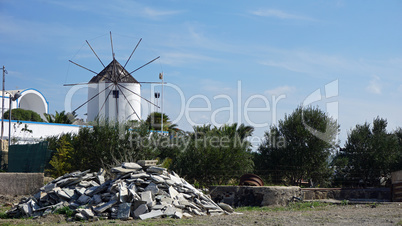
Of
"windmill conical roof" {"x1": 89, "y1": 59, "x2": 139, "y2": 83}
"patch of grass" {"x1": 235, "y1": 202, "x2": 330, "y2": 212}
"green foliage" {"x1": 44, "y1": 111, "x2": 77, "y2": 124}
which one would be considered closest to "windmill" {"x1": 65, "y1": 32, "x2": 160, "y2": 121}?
"windmill conical roof" {"x1": 89, "y1": 59, "x2": 139, "y2": 83}

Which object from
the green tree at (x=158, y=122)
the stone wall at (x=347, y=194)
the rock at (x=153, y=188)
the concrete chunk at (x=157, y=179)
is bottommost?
the stone wall at (x=347, y=194)

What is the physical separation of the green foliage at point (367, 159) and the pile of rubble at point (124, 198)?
14027 mm

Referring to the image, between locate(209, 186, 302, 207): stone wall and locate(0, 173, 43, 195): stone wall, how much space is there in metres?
7.43

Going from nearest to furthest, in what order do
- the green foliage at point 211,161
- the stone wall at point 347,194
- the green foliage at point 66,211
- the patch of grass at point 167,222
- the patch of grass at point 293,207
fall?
the patch of grass at point 167,222 → the green foliage at point 66,211 → the patch of grass at point 293,207 → the stone wall at point 347,194 → the green foliage at point 211,161

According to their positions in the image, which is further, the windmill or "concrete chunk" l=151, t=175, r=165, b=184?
the windmill

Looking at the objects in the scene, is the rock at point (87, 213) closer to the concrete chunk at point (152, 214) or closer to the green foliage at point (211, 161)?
the concrete chunk at point (152, 214)

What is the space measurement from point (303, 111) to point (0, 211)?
1762 cm

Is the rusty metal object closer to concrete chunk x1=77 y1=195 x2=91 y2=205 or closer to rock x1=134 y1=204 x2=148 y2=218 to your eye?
rock x1=134 y1=204 x2=148 y2=218

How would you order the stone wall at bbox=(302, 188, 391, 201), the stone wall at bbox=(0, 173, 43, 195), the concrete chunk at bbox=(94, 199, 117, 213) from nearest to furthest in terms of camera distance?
1. the concrete chunk at bbox=(94, 199, 117, 213)
2. the stone wall at bbox=(0, 173, 43, 195)
3. the stone wall at bbox=(302, 188, 391, 201)

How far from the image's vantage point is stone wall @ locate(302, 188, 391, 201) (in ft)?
63.1

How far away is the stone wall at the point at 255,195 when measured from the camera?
16.9m

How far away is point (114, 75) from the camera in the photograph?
5803 cm

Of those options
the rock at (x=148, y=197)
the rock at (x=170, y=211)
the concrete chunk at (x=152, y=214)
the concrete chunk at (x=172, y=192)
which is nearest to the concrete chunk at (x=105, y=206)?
the rock at (x=148, y=197)

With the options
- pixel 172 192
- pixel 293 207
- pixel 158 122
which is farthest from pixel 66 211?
pixel 158 122
